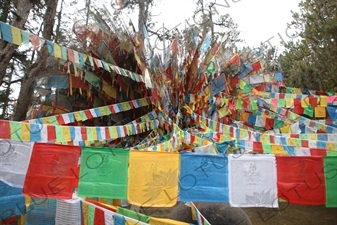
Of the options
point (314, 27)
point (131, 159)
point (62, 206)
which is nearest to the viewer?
point (131, 159)

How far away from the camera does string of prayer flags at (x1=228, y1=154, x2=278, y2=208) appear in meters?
3.76

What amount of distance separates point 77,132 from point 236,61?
6.28m

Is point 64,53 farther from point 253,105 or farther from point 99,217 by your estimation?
point 253,105

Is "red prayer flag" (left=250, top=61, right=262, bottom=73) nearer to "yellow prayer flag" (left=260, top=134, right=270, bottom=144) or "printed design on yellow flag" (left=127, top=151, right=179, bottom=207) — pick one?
"yellow prayer flag" (left=260, top=134, right=270, bottom=144)

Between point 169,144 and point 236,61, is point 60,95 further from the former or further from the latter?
point 236,61

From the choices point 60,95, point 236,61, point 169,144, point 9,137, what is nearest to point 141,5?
point 236,61

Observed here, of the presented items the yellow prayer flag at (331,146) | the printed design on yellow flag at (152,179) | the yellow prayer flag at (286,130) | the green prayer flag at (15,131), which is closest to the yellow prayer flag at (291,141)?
the yellow prayer flag at (331,146)

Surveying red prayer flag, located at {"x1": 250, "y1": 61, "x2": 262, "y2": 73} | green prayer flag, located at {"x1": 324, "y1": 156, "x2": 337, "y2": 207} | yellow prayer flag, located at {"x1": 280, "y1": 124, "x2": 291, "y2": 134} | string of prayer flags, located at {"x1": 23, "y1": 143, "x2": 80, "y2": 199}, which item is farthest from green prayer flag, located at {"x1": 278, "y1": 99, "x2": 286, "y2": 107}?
string of prayer flags, located at {"x1": 23, "y1": 143, "x2": 80, "y2": 199}

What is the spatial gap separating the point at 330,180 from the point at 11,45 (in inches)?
227

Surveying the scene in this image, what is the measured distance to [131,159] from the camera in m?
3.73

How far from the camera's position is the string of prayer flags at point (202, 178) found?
3768 mm

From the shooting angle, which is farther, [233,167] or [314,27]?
[314,27]

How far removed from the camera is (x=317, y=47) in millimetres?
11586

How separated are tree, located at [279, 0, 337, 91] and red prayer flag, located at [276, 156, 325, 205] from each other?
26.0ft
